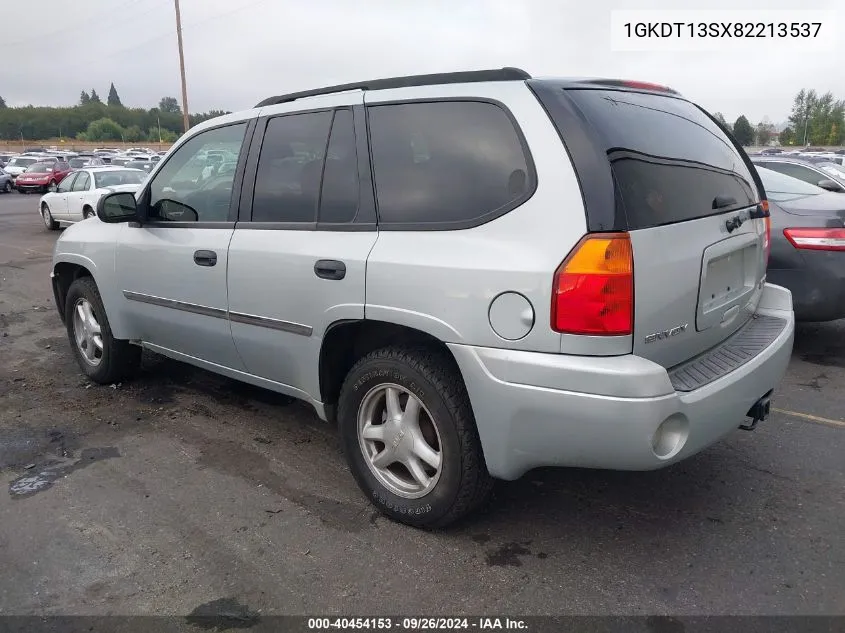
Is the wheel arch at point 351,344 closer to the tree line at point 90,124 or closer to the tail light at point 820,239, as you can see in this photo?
the tail light at point 820,239

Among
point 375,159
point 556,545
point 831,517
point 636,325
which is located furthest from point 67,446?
point 831,517

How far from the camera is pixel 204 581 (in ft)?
8.83

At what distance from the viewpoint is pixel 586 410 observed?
2396 millimetres

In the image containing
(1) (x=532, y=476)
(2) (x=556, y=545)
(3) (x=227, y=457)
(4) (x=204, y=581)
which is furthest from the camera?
(3) (x=227, y=457)

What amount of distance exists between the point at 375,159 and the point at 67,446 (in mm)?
2574


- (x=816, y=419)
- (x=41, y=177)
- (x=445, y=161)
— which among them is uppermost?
(x=445, y=161)

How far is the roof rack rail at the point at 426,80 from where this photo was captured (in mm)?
2764

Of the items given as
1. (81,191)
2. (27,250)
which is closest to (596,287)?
(27,250)

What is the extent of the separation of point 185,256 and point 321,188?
1.12 metres

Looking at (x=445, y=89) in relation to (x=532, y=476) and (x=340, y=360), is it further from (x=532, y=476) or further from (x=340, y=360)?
(x=532, y=476)

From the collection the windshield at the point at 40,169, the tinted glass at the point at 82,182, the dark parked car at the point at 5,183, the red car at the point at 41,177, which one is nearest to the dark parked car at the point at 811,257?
the tinted glass at the point at 82,182

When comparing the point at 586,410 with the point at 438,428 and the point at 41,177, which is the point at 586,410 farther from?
the point at 41,177

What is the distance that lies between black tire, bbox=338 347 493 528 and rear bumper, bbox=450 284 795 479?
0.36ft

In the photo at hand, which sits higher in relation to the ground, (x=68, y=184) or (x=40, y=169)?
(x=40, y=169)
